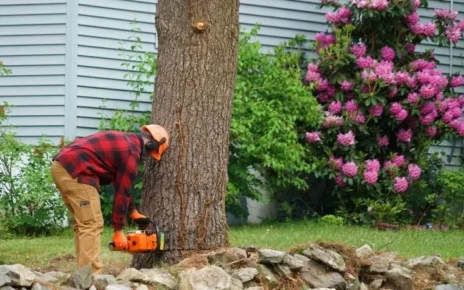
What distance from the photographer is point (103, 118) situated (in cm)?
1291

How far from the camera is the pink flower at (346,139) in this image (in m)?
13.4

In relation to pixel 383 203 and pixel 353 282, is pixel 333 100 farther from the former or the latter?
pixel 353 282

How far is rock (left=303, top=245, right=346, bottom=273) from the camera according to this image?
775 centimetres

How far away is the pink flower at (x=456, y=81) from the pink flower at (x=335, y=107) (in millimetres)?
1953

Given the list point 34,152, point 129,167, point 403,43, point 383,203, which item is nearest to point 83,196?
point 129,167

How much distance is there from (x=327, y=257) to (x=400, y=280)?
0.61 m

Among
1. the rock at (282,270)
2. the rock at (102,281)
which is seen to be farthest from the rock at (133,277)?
the rock at (282,270)

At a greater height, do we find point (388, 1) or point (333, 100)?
point (388, 1)

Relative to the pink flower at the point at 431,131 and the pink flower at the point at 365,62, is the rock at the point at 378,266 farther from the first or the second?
the pink flower at the point at 431,131

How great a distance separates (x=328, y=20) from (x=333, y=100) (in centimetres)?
113

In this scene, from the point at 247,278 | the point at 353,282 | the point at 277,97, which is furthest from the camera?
the point at 277,97

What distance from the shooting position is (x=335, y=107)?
537 inches

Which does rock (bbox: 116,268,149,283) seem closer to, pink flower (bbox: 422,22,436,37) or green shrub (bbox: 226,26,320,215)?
green shrub (bbox: 226,26,320,215)

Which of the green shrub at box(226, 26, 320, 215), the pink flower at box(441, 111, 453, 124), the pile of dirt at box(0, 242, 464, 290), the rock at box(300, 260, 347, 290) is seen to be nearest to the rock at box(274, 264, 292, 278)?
the pile of dirt at box(0, 242, 464, 290)
